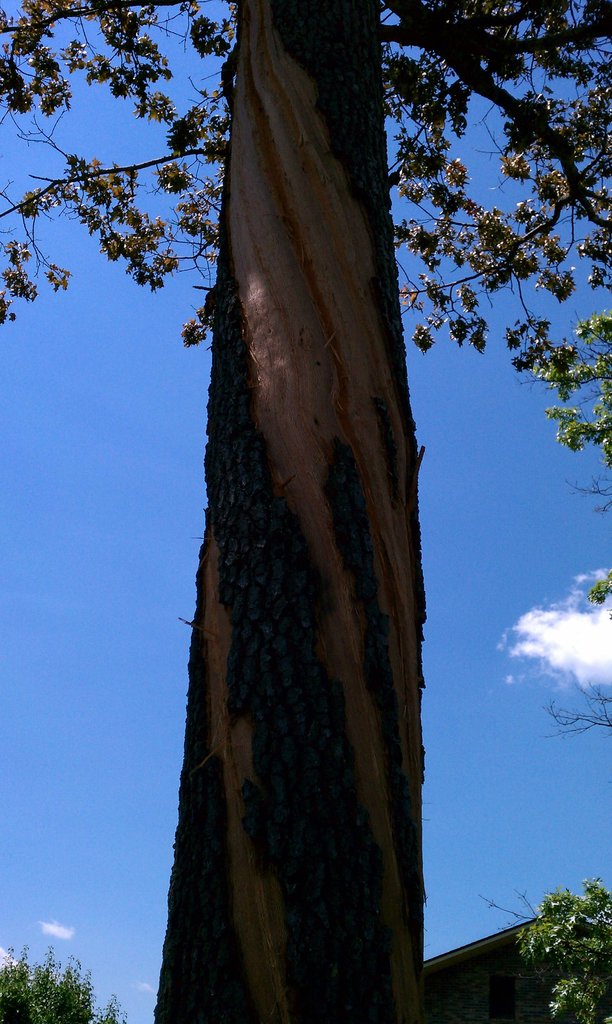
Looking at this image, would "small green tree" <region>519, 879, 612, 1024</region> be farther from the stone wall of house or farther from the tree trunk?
the tree trunk

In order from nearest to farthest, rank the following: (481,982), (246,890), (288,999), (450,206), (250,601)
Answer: (288,999)
(246,890)
(250,601)
(450,206)
(481,982)

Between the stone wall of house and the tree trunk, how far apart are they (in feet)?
58.9

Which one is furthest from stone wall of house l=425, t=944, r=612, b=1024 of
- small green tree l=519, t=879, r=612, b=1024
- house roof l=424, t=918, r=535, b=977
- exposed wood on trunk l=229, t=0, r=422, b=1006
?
exposed wood on trunk l=229, t=0, r=422, b=1006

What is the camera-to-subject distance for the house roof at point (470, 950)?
17.3 meters

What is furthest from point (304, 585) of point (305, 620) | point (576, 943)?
point (576, 943)

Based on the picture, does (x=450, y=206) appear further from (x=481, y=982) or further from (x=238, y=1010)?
(x=481, y=982)

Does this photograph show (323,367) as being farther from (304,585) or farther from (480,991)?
(480,991)

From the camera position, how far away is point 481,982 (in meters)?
17.9

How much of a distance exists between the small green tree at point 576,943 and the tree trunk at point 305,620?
1070 centimetres

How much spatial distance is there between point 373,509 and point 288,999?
1.22 m

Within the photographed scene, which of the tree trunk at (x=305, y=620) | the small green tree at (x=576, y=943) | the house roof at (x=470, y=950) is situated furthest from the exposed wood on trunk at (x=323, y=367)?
the house roof at (x=470, y=950)

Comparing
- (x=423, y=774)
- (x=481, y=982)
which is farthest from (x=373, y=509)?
(x=481, y=982)

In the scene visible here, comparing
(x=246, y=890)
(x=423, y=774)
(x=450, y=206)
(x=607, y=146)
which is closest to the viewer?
(x=246, y=890)

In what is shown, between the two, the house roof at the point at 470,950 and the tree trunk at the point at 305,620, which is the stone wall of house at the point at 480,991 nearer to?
the house roof at the point at 470,950
